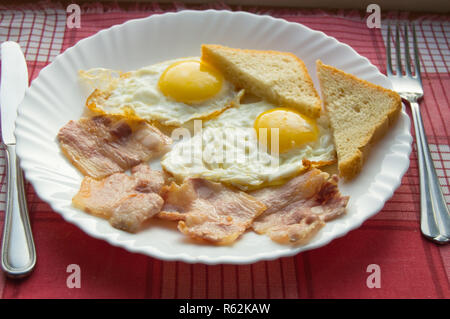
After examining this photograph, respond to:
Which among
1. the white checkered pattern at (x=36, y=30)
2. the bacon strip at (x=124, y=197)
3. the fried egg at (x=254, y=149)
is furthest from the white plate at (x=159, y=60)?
the white checkered pattern at (x=36, y=30)

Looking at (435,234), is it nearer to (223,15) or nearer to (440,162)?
(440,162)

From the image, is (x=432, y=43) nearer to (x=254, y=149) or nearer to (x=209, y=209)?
(x=254, y=149)

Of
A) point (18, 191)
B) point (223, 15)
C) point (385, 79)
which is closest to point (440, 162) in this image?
point (385, 79)

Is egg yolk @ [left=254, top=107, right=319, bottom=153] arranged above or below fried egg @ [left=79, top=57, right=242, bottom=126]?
below

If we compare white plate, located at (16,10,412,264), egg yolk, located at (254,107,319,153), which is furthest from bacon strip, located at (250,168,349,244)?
egg yolk, located at (254,107,319,153)

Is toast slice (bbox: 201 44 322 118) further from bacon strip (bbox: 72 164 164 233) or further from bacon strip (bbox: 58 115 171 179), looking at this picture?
bacon strip (bbox: 72 164 164 233)
